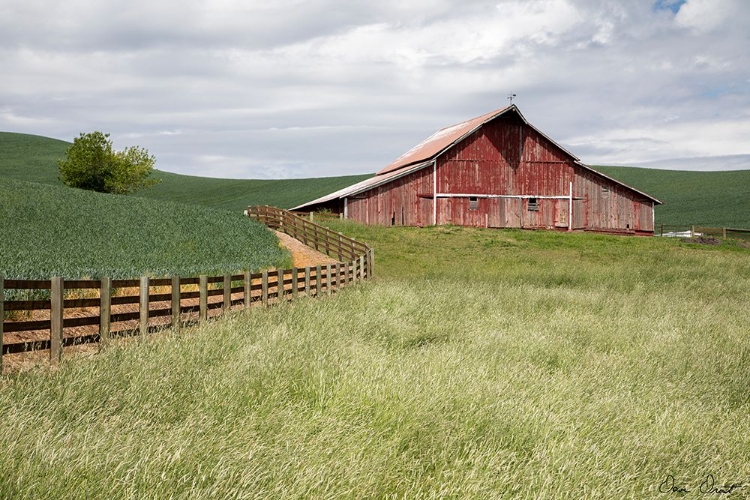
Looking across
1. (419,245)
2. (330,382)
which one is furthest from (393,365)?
(419,245)

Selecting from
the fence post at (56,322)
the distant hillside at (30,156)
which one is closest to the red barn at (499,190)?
the fence post at (56,322)

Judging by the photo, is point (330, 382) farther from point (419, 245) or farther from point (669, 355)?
point (419, 245)

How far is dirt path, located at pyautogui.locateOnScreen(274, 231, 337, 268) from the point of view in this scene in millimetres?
27297

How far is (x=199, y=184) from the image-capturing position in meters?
112

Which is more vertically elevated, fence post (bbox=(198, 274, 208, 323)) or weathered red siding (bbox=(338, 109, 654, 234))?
weathered red siding (bbox=(338, 109, 654, 234))

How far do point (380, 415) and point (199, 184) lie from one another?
112 meters

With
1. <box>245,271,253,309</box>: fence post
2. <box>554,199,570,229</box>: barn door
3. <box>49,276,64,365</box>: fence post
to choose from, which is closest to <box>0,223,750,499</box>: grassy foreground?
<box>49,276,64,365</box>: fence post

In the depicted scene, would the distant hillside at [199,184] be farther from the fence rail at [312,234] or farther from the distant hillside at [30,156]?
the fence rail at [312,234]

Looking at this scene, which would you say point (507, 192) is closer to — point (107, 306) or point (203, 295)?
point (203, 295)

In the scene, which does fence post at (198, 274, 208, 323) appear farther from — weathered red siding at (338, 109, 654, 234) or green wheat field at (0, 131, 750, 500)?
weathered red siding at (338, 109, 654, 234)

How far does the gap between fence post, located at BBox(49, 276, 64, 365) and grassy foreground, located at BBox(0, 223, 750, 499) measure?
1.35 meters

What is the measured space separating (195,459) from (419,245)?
30.3 meters

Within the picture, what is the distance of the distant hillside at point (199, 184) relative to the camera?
92400 millimetres

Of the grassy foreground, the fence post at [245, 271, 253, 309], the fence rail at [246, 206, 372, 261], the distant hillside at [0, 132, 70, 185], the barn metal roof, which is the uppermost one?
the distant hillside at [0, 132, 70, 185]
